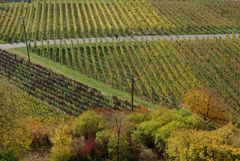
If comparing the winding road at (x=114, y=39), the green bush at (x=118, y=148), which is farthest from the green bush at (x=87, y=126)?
the winding road at (x=114, y=39)

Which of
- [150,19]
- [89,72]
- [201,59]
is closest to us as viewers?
[89,72]

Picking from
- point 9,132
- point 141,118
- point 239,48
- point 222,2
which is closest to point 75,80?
point 141,118

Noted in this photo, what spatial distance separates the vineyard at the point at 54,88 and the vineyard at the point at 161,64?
494 cm

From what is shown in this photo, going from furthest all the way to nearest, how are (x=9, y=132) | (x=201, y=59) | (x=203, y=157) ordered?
(x=201, y=59) → (x=9, y=132) → (x=203, y=157)

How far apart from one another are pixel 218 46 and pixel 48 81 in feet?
110

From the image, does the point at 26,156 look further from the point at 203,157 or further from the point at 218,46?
the point at 218,46

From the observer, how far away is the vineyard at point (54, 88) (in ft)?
168

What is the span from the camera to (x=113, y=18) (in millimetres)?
83812

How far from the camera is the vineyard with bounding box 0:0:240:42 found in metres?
77.0

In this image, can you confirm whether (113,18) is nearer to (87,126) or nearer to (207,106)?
(207,106)

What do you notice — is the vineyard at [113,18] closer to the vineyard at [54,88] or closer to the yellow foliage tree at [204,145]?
the vineyard at [54,88]

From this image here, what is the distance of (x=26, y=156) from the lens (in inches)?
1458

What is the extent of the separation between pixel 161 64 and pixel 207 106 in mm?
19295

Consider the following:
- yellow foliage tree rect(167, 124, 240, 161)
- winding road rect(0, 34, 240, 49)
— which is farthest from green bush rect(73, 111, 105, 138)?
winding road rect(0, 34, 240, 49)
